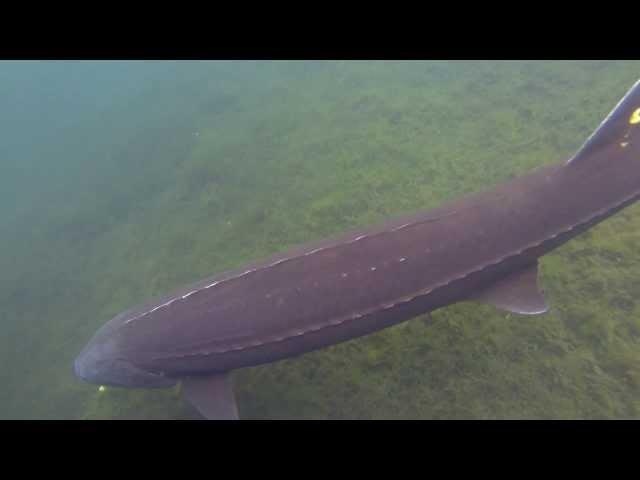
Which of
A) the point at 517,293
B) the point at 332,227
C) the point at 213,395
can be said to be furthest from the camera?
the point at 332,227

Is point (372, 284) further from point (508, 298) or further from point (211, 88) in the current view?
point (211, 88)

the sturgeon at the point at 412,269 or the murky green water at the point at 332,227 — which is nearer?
the sturgeon at the point at 412,269

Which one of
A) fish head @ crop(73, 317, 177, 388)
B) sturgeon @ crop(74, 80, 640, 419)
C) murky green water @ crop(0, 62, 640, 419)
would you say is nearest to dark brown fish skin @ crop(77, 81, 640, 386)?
sturgeon @ crop(74, 80, 640, 419)

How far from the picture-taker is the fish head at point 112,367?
293cm

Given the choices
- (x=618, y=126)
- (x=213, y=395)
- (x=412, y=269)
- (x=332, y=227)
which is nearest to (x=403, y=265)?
(x=412, y=269)

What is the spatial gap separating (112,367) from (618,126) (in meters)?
3.74

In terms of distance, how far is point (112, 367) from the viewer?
9.82ft

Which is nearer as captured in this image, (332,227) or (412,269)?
(412,269)

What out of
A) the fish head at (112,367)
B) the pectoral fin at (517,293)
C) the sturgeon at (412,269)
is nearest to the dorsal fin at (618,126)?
the sturgeon at (412,269)

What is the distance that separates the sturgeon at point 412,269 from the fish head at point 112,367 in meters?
0.40

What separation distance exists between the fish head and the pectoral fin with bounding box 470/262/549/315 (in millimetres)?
2361

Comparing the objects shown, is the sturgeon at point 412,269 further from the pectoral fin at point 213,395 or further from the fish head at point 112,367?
the fish head at point 112,367

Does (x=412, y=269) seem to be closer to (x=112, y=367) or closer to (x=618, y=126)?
(x=618, y=126)

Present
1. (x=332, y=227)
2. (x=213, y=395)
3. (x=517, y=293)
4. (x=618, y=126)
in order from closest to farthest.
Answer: (x=618, y=126) < (x=517, y=293) < (x=213, y=395) < (x=332, y=227)
